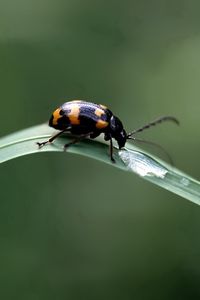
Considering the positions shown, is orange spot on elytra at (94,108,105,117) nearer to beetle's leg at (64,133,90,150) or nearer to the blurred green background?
beetle's leg at (64,133,90,150)

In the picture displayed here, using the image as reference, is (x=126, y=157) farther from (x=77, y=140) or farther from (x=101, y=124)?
(x=101, y=124)

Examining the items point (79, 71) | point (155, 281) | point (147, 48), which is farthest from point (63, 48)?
point (155, 281)

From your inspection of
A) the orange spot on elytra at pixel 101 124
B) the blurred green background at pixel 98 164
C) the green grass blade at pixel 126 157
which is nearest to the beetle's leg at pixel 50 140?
the green grass blade at pixel 126 157

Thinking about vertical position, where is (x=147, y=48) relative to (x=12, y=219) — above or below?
above

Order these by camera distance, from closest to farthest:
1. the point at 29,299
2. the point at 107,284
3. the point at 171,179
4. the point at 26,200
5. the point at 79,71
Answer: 1. the point at 171,179
2. the point at 29,299
3. the point at 107,284
4. the point at 26,200
5. the point at 79,71

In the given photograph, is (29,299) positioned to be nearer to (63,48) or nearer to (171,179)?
(171,179)

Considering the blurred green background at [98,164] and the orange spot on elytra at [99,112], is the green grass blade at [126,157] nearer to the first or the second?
the orange spot on elytra at [99,112]
